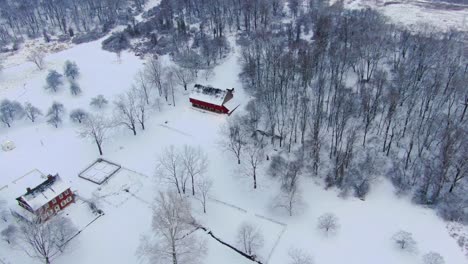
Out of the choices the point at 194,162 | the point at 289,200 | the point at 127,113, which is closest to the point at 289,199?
the point at 289,200

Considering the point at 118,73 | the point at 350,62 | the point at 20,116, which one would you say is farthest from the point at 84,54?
the point at 350,62

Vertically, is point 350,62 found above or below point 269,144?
above

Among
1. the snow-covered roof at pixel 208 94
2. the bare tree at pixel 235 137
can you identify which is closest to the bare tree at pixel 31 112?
the snow-covered roof at pixel 208 94

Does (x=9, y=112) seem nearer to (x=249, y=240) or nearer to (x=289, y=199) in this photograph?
(x=249, y=240)

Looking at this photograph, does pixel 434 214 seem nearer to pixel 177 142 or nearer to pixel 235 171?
pixel 235 171

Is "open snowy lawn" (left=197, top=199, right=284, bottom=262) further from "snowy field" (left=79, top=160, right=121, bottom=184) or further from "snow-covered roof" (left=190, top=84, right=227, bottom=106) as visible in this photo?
"snow-covered roof" (left=190, top=84, right=227, bottom=106)

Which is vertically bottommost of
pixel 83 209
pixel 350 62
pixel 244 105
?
pixel 83 209

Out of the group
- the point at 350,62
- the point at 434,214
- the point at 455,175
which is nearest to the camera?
the point at 434,214
